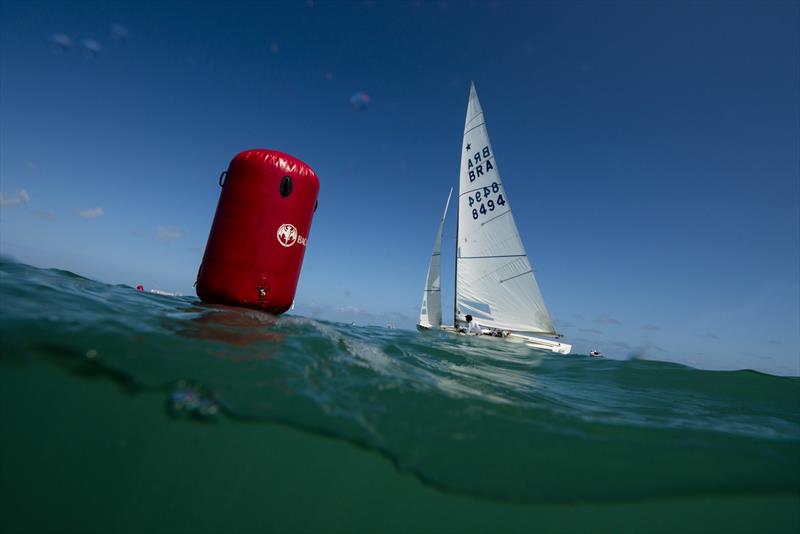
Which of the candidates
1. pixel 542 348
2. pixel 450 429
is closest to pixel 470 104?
pixel 542 348

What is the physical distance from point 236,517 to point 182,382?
1.09 metres

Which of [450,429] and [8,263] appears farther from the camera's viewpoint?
[8,263]

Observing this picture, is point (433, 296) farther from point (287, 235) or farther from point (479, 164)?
point (287, 235)

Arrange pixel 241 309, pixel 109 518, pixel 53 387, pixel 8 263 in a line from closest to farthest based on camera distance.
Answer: pixel 109 518 < pixel 53 387 < pixel 241 309 < pixel 8 263

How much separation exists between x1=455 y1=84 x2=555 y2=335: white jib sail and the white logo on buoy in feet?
42.4

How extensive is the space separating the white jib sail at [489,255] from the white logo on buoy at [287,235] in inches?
509

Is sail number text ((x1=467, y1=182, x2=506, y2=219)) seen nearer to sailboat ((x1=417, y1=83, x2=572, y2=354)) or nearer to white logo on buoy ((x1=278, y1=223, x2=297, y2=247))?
sailboat ((x1=417, y1=83, x2=572, y2=354))

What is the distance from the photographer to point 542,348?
12.9 m

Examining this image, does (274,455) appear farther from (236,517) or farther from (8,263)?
(8,263)

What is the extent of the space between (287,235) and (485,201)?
13807 mm

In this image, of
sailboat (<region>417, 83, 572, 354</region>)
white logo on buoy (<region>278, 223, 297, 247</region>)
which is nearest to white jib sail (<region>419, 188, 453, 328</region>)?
sailboat (<region>417, 83, 572, 354</region>)

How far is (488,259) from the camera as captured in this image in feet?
53.1

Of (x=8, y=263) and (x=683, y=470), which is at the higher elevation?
(x=8, y=263)

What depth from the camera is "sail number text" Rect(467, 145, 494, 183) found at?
16.9 meters
